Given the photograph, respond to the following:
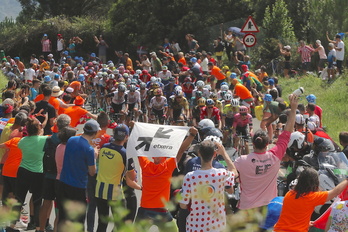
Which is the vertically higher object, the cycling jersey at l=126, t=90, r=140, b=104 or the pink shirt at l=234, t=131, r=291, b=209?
the cycling jersey at l=126, t=90, r=140, b=104

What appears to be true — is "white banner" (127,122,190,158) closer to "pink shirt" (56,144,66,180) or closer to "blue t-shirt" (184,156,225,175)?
"blue t-shirt" (184,156,225,175)

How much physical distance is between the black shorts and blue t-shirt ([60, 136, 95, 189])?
803mm

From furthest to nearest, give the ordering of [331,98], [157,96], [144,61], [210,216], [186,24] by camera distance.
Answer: [186,24]
[144,61]
[331,98]
[157,96]
[210,216]

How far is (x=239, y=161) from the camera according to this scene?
23.4 feet

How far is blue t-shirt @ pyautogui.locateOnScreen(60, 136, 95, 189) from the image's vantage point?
793cm

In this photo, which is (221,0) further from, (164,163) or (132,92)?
(164,163)

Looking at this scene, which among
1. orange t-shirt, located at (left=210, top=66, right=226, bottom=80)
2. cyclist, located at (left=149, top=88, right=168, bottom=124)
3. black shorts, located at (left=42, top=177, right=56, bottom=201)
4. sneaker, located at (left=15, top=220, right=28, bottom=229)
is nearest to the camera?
black shorts, located at (left=42, top=177, right=56, bottom=201)

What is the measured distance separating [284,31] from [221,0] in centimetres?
834

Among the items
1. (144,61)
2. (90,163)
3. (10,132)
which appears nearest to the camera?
(90,163)

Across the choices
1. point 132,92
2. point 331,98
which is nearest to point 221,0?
point 331,98

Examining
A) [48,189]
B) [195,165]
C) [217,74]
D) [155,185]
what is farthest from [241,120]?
[217,74]

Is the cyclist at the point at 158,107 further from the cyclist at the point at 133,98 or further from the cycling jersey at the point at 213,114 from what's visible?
the cycling jersey at the point at 213,114

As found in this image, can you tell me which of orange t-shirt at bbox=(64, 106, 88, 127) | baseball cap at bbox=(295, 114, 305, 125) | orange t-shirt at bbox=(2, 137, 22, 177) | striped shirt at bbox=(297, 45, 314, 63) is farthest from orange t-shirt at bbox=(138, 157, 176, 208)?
striped shirt at bbox=(297, 45, 314, 63)

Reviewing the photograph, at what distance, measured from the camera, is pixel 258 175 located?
23.3ft
